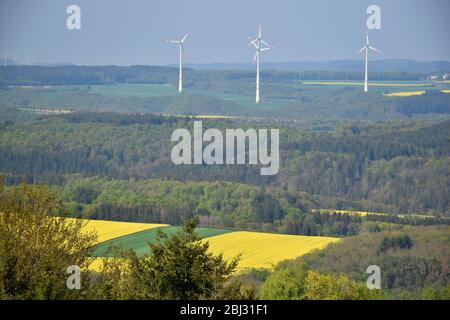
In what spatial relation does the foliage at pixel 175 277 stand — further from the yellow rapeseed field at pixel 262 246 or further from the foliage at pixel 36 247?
the yellow rapeseed field at pixel 262 246

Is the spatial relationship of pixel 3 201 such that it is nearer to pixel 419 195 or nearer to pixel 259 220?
pixel 259 220

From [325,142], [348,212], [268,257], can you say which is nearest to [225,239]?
[268,257]
